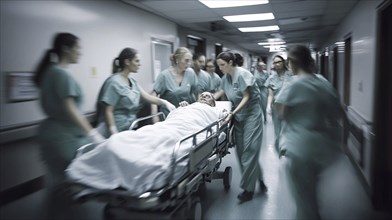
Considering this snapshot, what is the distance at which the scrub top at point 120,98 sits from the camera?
8.85 feet

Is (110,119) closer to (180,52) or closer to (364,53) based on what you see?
(180,52)

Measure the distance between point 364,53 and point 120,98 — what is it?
277 cm

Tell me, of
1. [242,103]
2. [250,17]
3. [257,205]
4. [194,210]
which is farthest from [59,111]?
[250,17]

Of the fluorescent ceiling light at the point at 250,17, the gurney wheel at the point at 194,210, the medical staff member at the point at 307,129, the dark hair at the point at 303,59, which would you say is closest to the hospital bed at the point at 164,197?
the gurney wheel at the point at 194,210

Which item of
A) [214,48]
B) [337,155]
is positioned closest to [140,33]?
[337,155]

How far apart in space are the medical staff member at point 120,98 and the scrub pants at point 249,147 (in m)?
0.99

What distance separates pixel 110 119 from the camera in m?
2.66

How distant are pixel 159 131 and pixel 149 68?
3018 mm

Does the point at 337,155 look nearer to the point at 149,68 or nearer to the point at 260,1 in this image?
the point at 260,1

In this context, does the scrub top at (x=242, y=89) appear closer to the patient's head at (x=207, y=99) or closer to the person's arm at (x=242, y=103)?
the person's arm at (x=242, y=103)

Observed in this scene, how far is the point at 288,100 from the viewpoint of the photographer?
1924mm

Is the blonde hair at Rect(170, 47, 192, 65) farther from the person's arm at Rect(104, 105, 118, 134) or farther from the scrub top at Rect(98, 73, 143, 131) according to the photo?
the person's arm at Rect(104, 105, 118, 134)

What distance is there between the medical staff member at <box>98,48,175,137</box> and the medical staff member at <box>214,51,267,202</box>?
828 millimetres

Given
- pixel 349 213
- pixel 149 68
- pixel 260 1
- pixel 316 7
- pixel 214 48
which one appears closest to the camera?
pixel 349 213
